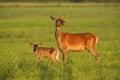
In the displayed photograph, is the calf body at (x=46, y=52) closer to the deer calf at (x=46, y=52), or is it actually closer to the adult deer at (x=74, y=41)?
the deer calf at (x=46, y=52)

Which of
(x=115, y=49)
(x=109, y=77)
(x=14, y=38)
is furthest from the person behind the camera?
(x=14, y=38)

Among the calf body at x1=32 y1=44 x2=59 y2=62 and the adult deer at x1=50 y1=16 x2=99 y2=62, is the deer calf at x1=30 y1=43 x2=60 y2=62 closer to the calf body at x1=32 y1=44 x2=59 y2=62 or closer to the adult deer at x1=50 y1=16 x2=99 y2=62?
the calf body at x1=32 y1=44 x2=59 y2=62

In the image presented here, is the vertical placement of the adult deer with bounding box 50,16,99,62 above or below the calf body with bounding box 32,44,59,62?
above

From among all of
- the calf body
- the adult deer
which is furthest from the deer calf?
the adult deer

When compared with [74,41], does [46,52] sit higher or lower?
lower

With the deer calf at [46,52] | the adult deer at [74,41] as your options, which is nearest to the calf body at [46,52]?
the deer calf at [46,52]

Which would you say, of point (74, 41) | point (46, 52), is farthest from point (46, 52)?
point (74, 41)

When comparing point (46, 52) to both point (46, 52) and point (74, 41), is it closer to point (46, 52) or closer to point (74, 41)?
point (46, 52)

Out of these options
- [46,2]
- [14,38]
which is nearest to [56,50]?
[14,38]

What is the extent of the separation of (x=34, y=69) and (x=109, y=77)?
2.56 meters

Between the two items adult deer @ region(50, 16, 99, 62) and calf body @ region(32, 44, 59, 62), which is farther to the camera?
adult deer @ region(50, 16, 99, 62)

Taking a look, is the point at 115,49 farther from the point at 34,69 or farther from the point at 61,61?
the point at 34,69

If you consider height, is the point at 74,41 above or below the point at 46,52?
above

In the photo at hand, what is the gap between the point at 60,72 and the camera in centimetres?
1341
